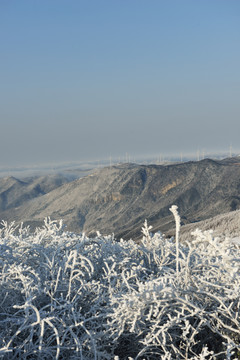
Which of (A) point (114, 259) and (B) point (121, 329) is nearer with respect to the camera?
(B) point (121, 329)

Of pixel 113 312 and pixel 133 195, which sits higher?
pixel 113 312

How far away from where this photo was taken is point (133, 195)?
14812 cm

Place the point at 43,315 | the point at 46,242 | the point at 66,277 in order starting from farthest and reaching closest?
the point at 46,242, the point at 66,277, the point at 43,315

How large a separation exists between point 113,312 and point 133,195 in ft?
474

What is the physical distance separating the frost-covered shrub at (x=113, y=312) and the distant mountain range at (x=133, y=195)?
3767 inches

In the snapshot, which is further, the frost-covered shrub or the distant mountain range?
the distant mountain range

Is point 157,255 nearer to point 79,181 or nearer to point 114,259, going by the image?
point 114,259

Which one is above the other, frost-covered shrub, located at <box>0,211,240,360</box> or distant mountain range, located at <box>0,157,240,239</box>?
frost-covered shrub, located at <box>0,211,240,360</box>

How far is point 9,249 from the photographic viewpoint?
173 inches

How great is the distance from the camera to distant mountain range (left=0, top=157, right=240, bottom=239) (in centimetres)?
11362

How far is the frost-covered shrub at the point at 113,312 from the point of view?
11.1 feet

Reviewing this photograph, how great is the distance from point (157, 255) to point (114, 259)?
1.84ft

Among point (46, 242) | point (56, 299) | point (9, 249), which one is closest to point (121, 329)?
point (56, 299)

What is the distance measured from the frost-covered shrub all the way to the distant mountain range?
95671 millimetres
